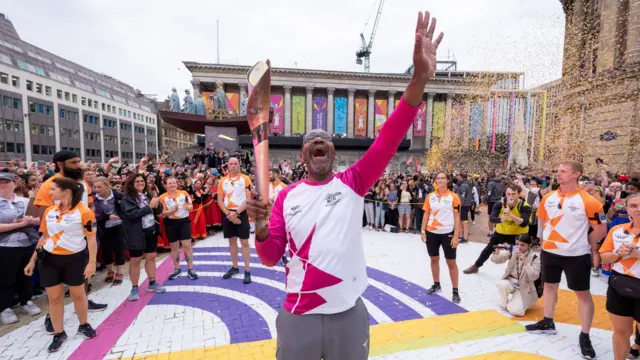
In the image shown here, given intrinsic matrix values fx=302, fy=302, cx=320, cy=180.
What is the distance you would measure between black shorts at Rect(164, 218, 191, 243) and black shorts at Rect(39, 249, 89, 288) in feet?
6.15

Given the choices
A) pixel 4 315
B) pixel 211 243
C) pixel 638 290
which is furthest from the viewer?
pixel 211 243

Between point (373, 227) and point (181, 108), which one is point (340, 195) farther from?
point (181, 108)

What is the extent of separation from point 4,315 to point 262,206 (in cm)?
558

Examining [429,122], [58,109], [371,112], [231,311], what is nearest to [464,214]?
[231,311]

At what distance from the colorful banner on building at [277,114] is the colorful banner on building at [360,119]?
12.1 m

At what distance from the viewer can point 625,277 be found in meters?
3.07

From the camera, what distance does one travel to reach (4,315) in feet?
14.8

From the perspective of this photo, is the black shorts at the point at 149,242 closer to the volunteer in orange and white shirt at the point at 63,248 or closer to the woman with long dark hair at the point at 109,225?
the woman with long dark hair at the point at 109,225

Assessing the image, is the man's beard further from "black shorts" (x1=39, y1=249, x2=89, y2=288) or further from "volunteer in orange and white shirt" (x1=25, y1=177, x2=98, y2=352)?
"black shorts" (x1=39, y1=249, x2=89, y2=288)

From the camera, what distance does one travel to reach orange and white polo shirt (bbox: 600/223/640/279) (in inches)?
118

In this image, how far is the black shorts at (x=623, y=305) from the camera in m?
3.04

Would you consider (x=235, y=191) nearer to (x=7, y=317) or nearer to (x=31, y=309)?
(x=31, y=309)

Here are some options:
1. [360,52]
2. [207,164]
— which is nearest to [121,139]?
[207,164]

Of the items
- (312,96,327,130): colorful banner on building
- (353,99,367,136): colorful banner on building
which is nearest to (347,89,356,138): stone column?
(353,99,367,136): colorful banner on building
